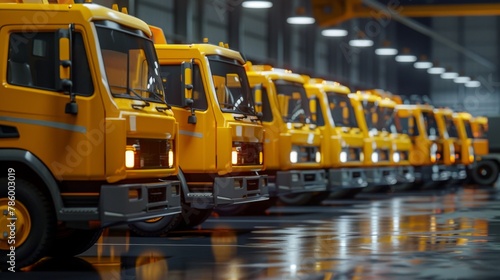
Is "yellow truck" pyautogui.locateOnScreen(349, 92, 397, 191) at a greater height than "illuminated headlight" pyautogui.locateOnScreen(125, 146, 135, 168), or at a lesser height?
greater

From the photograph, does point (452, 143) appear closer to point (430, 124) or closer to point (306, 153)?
point (430, 124)

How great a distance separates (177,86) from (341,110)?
9.23 meters

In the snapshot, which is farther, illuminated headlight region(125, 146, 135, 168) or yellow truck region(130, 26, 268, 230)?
yellow truck region(130, 26, 268, 230)

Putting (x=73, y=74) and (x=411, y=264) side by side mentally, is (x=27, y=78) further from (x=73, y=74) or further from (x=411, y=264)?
(x=411, y=264)

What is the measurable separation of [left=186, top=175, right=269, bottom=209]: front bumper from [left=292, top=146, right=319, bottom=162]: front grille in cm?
458

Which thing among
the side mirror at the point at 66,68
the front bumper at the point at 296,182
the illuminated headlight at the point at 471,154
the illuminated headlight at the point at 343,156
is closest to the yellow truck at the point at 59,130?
the side mirror at the point at 66,68

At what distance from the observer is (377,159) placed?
28297 mm

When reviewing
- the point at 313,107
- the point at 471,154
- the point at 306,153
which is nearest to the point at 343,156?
the point at 313,107

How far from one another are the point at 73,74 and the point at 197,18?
21.0m

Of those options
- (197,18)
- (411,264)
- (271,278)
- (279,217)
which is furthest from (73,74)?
(197,18)

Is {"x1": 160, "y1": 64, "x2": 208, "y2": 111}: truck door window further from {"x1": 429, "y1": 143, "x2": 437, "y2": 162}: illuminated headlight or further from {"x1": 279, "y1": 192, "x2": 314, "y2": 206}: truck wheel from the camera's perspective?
{"x1": 429, "y1": 143, "x2": 437, "y2": 162}: illuminated headlight

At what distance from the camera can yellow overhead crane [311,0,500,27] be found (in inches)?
1367

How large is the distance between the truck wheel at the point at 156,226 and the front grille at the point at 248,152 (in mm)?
1356

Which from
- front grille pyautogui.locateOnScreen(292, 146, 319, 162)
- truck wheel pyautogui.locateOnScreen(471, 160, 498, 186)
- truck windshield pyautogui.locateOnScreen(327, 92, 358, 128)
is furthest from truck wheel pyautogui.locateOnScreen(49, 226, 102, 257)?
A: truck wheel pyautogui.locateOnScreen(471, 160, 498, 186)
